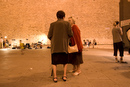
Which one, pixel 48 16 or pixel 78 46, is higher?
pixel 48 16

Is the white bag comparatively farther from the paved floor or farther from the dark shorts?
the paved floor

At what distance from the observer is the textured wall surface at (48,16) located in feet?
66.0

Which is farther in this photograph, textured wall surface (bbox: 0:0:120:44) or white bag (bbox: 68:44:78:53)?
textured wall surface (bbox: 0:0:120:44)

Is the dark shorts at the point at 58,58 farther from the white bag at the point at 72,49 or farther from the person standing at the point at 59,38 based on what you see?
the white bag at the point at 72,49

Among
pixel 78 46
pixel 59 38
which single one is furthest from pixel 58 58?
pixel 78 46

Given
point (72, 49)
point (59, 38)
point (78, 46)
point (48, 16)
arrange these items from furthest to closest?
1. point (48, 16)
2. point (78, 46)
3. point (72, 49)
4. point (59, 38)

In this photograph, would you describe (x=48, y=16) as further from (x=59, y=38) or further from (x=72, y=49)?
(x=59, y=38)

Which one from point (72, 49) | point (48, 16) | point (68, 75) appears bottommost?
point (68, 75)

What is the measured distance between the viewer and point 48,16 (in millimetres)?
20312

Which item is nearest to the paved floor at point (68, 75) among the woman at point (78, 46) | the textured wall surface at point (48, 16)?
the woman at point (78, 46)

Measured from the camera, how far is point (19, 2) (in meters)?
20.2

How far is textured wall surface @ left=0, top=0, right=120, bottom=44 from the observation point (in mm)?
20109

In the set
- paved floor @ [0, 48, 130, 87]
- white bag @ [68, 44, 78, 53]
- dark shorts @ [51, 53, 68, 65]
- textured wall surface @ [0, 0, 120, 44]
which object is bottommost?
paved floor @ [0, 48, 130, 87]

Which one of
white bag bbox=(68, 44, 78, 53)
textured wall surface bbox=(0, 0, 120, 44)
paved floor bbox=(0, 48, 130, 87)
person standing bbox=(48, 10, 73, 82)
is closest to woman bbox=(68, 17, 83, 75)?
white bag bbox=(68, 44, 78, 53)
